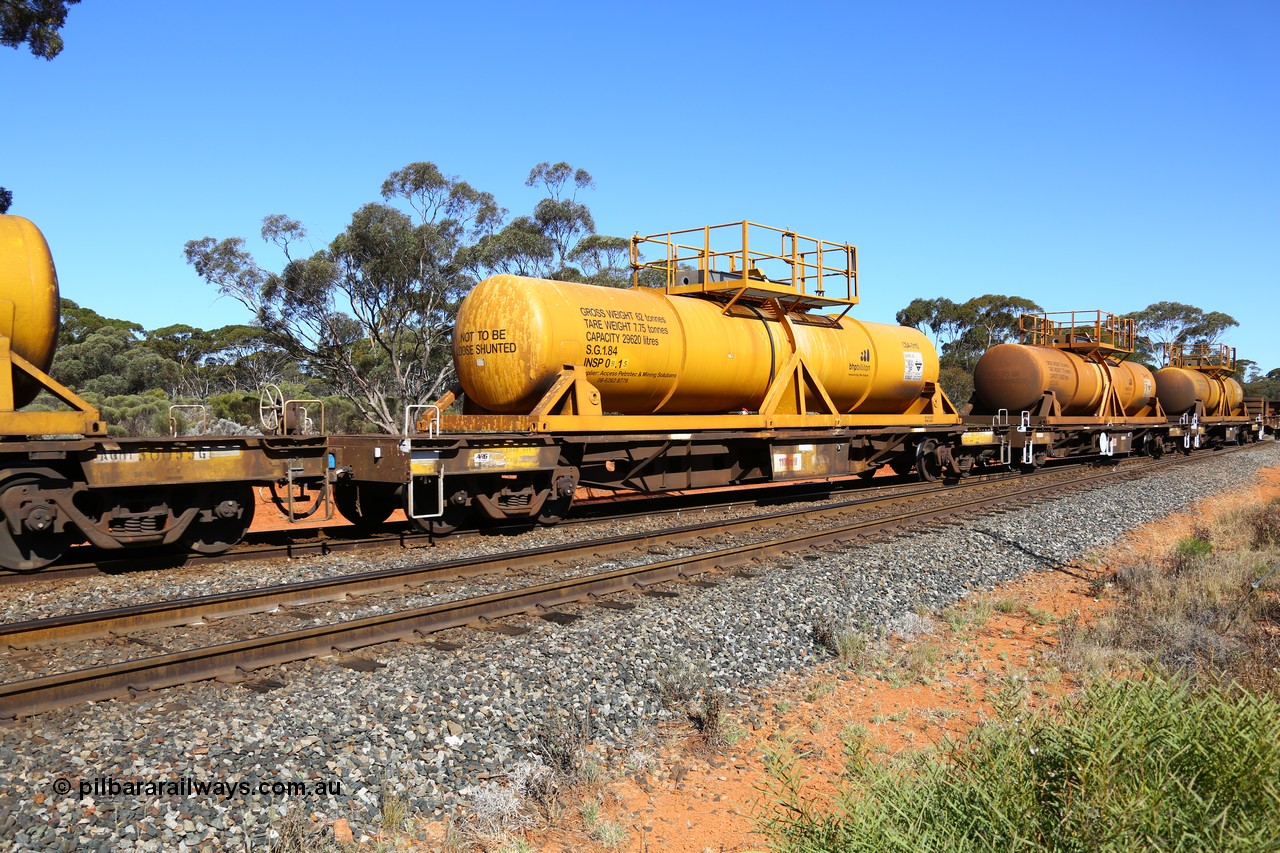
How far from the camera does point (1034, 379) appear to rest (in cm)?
2250

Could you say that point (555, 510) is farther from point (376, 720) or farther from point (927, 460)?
point (927, 460)

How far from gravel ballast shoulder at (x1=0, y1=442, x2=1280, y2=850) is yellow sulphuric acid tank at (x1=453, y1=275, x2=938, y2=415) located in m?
4.40

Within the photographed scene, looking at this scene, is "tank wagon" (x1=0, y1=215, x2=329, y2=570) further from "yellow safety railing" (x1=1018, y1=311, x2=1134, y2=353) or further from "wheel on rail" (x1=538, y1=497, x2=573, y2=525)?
"yellow safety railing" (x1=1018, y1=311, x2=1134, y2=353)

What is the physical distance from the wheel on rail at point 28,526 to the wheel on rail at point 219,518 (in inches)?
48.4

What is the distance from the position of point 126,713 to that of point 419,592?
3235 mm

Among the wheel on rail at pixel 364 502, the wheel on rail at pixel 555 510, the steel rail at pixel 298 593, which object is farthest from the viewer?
the wheel on rail at pixel 555 510

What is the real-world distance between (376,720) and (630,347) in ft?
26.4

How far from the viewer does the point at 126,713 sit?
16.0 feet

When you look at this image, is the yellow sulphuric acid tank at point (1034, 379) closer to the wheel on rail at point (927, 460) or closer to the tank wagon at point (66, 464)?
the wheel on rail at point (927, 460)

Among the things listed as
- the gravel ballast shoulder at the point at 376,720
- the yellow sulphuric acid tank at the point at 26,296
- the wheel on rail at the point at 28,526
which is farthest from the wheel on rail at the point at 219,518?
the gravel ballast shoulder at the point at 376,720

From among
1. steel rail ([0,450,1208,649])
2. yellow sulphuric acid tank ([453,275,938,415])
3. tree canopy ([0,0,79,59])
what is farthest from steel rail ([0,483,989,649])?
tree canopy ([0,0,79,59])

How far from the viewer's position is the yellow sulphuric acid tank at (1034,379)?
74.3 feet

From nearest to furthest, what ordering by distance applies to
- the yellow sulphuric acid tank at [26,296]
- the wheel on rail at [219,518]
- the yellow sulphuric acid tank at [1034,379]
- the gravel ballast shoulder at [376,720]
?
the gravel ballast shoulder at [376,720], the yellow sulphuric acid tank at [26,296], the wheel on rail at [219,518], the yellow sulphuric acid tank at [1034,379]

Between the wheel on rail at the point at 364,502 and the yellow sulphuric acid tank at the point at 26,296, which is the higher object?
the yellow sulphuric acid tank at the point at 26,296
